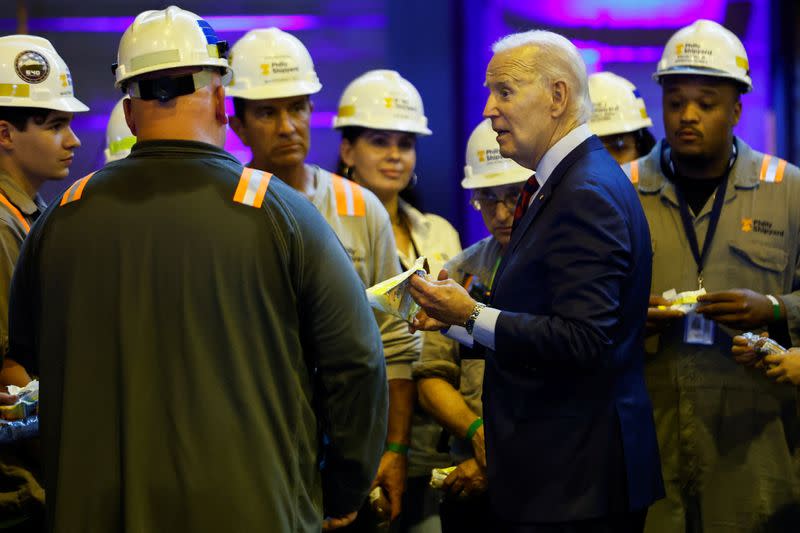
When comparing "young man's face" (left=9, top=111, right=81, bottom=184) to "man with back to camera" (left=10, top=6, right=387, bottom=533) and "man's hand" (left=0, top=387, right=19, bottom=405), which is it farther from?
"man with back to camera" (left=10, top=6, right=387, bottom=533)

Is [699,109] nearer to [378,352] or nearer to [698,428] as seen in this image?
[698,428]

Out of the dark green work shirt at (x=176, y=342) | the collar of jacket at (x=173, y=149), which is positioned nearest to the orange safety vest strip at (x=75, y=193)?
the dark green work shirt at (x=176, y=342)

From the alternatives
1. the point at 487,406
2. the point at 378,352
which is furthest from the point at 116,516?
the point at 487,406

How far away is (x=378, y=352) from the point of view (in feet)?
8.08

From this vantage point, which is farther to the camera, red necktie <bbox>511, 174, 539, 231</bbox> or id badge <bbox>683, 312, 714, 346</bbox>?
id badge <bbox>683, 312, 714, 346</bbox>

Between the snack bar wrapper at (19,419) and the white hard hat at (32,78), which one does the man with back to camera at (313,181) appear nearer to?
the white hard hat at (32,78)

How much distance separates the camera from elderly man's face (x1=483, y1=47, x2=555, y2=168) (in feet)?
8.96

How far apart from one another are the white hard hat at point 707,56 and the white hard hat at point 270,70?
1.36m

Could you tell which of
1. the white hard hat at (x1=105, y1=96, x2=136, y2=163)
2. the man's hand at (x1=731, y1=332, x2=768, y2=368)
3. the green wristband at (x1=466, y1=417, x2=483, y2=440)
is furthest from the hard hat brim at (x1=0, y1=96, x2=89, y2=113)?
the man's hand at (x1=731, y1=332, x2=768, y2=368)

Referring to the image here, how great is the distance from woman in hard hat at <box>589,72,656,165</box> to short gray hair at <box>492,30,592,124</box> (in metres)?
1.97

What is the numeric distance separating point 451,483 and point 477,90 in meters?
3.16

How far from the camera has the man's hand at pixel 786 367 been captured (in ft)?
10.7

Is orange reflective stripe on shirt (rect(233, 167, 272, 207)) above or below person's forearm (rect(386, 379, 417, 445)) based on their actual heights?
above

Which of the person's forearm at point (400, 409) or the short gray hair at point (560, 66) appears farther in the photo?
the person's forearm at point (400, 409)
